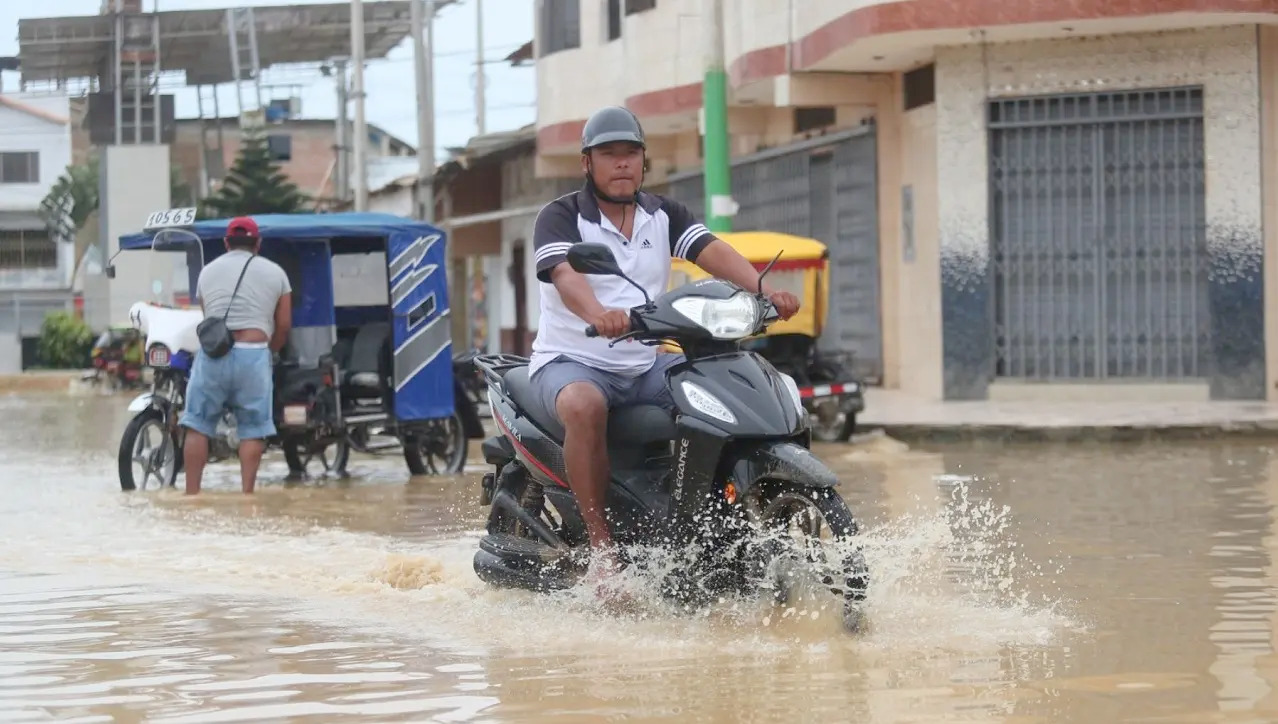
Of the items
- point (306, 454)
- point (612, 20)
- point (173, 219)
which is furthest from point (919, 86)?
point (173, 219)

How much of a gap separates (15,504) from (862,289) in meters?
13.8

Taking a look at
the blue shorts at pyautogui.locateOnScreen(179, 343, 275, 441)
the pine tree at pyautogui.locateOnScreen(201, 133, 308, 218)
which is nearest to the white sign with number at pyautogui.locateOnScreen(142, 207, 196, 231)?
the blue shorts at pyautogui.locateOnScreen(179, 343, 275, 441)

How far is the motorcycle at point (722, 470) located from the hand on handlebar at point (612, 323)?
71mm

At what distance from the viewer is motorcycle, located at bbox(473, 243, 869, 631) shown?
6.22 meters

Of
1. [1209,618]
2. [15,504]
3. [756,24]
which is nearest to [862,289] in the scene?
[756,24]

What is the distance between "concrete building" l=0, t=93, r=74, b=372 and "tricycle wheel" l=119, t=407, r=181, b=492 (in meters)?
60.8

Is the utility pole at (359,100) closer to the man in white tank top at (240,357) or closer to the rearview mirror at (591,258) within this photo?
the man in white tank top at (240,357)

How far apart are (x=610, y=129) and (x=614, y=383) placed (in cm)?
84

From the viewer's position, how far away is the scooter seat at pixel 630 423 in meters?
6.72

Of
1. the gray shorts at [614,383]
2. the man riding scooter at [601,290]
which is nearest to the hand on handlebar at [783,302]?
the man riding scooter at [601,290]

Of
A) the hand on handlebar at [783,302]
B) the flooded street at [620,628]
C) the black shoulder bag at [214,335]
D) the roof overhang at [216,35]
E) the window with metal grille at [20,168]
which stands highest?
the roof overhang at [216,35]

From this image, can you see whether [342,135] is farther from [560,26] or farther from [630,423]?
[630,423]

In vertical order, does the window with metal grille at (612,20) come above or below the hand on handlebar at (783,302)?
above

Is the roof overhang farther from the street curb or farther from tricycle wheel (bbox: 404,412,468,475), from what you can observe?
tricycle wheel (bbox: 404,412,468,475)
